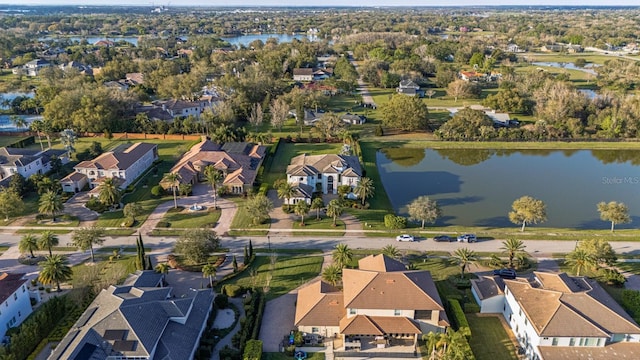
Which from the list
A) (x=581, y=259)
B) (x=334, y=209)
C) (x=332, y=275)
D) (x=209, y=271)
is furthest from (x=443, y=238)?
(x=209, y=271)

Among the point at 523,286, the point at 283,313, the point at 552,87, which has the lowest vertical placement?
the point at 283,313

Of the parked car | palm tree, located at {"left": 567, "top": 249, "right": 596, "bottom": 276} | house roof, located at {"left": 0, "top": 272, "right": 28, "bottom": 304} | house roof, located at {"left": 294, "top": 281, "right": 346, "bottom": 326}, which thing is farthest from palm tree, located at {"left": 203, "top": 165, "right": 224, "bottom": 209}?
palm tree, located at {"left": 567, "top": 249, "right": 596, "bottom": 276}

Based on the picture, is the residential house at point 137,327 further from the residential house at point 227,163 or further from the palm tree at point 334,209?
the residential house at point 227,163

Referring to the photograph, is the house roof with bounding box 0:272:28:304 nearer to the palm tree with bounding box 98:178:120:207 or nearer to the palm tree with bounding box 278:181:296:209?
the palm tree with bounding box 98:178:120:207

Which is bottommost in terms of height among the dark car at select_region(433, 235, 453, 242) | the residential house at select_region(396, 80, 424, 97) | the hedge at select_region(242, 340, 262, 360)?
the dark car at select_region(433, 235, 453, 242)

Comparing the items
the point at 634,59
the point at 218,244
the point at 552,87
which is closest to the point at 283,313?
the point at 218,244

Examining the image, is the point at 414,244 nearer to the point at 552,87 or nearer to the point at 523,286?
the point at 523,286

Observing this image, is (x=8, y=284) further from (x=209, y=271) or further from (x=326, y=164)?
(x=326, y=164)
